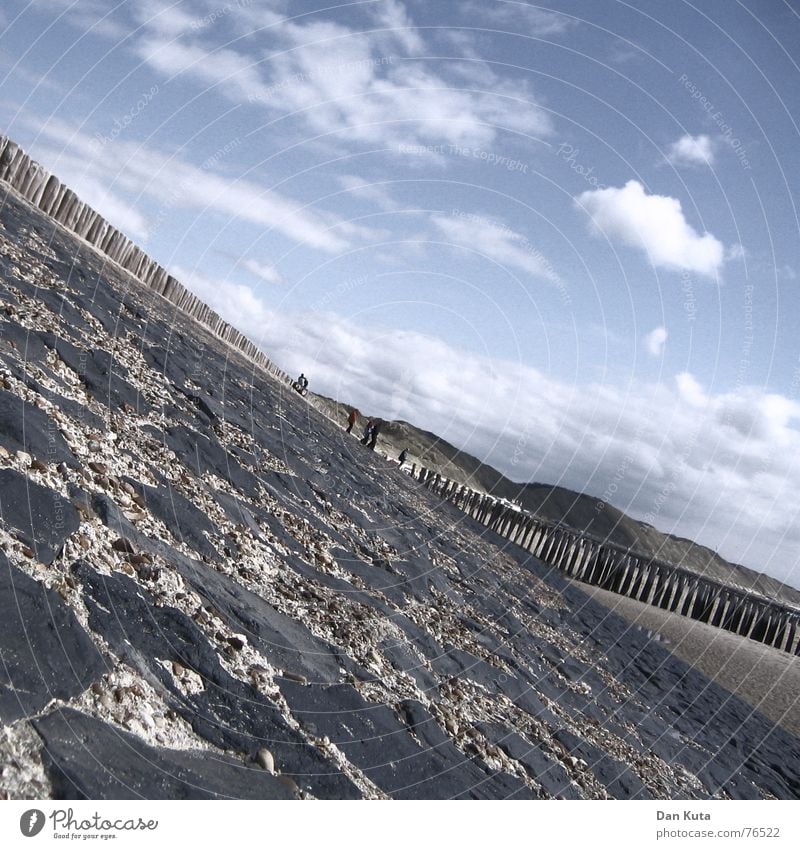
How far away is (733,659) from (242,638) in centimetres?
1435

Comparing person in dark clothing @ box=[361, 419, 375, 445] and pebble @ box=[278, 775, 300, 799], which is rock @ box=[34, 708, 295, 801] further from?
person in dark clothing @ box=[361, 419, 375, 445]

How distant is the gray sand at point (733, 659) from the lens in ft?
39.6

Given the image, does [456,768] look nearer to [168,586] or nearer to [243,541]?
[168,586]

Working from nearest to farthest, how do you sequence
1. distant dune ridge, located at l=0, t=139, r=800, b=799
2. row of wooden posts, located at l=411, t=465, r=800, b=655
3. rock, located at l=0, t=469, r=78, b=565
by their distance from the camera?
distant dune ridge, located at l=0, t=139, r=800, b=799
rock, located at l=0, t=469, r=78, b=565
row of wooden posts, located at l=411, t=465, r=800, b=655

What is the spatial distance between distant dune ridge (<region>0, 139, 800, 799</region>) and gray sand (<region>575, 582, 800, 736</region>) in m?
1.37

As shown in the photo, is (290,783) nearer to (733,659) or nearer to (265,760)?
(265,760)

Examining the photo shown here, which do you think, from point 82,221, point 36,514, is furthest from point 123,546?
point 82,221

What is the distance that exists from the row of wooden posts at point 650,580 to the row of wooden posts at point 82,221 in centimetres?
1084

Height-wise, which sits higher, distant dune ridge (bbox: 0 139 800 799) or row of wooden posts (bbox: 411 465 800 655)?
row of wooden posts (bbox: 411 465 800 655)

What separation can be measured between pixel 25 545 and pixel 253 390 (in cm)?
1077

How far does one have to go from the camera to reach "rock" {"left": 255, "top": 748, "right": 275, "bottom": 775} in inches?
136

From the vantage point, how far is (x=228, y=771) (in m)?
3.26

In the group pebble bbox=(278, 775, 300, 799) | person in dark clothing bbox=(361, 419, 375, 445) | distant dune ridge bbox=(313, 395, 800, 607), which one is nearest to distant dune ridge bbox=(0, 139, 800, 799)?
pebble bbox=(278, 775, 300, 799)
